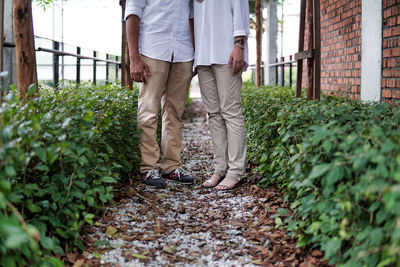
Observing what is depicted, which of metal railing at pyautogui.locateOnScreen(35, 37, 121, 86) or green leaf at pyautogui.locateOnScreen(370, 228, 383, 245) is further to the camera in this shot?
metal railing at pyautogui.locateOnScreen(35, 37, 121, 86)

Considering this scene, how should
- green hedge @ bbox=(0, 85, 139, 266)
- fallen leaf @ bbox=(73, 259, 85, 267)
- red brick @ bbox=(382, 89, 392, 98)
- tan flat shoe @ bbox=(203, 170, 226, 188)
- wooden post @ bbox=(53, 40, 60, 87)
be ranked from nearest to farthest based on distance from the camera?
1. green hedge @ bbox=(0, 85, 139, 266)
2. fallen leaf @ bbox=(73, 259, 85, 267)
3. tan flat shoe @ bbox=(203, 170, 226, 188)
4. red brick @ bbox=(382, 89, 392, 98)
5. wooden post @ bbox=(53, 40, 60, 87)

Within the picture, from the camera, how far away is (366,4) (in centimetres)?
491

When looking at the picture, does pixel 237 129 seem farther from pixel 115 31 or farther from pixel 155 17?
pixel 115 31

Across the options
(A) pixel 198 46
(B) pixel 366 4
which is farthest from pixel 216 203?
(B) pixel 366 4

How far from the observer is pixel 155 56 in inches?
142

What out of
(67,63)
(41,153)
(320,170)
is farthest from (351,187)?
(67,63)

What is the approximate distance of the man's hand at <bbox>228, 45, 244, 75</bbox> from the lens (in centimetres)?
356

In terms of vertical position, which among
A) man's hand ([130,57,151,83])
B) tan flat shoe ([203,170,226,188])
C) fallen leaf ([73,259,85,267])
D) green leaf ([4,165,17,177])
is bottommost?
fallen leaf ([73,259,85,267])

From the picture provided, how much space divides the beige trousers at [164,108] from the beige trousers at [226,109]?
0.21 m

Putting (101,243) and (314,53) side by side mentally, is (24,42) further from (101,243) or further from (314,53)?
(314,53)

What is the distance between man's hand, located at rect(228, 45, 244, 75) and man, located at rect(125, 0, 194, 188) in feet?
1.30

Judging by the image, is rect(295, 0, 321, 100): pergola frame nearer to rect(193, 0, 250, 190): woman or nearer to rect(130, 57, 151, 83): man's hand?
rect(193, 0, 250, 190): woman

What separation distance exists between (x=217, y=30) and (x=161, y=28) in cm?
48

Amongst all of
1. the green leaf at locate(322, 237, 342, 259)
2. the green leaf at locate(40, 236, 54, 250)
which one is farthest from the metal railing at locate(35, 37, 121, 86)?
the green leaf at locate(322, 237, 342, 259)
